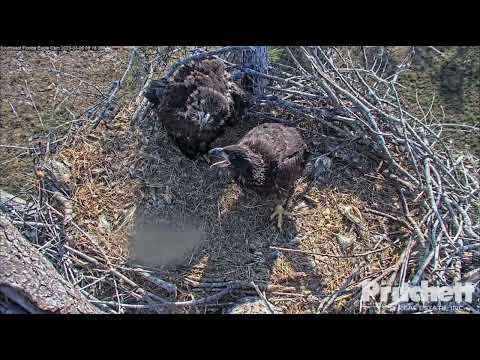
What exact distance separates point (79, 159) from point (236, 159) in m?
1.30

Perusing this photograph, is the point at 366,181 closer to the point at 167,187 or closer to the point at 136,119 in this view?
the point at 167,187

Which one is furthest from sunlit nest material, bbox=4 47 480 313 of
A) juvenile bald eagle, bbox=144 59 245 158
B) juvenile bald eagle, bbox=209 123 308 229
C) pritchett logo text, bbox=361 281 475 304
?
juvenile bald eagle, bbox=209 123 308 229

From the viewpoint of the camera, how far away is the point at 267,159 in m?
3.07

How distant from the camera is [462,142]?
3764 mm

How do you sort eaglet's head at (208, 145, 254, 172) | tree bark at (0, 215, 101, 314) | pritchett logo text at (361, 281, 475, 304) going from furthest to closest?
eaglet's head at (208, 145, 254, 172) → pritchett logo text at (361, 281, 475, 304) → tree bark at (0, 215, 101, 314)

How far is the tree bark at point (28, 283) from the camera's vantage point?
2.39m

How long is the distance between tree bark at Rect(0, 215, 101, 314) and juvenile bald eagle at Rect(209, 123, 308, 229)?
117cm

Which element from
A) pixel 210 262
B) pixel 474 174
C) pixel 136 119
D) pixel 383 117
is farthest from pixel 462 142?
pixel 136 119

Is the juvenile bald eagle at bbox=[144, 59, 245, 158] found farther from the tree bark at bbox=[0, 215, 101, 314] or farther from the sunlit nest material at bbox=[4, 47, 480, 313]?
the tree bark at bbox=[0, 215, 101, 314]

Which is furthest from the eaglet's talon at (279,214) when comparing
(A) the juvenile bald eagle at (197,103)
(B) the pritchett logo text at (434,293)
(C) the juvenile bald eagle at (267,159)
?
(B) the pritchett logo text at (434,293)

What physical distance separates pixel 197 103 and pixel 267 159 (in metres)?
0.65

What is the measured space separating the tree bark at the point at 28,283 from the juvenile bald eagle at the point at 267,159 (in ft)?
3.83

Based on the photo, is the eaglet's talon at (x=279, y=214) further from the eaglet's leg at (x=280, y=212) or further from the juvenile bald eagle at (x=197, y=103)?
the juvenile bald eagle at (x=197, y=103)

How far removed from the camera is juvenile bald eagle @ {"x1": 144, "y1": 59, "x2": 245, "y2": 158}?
3309mm
